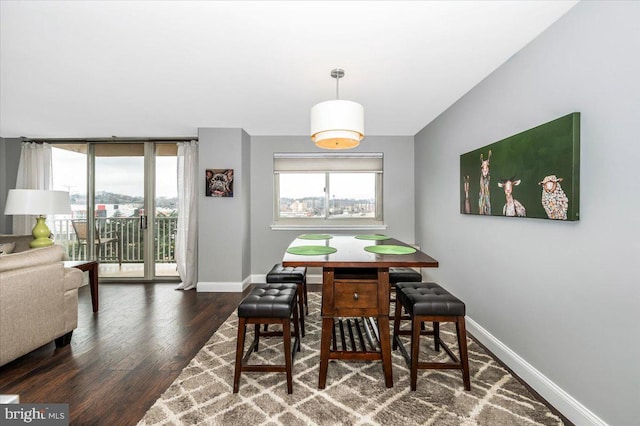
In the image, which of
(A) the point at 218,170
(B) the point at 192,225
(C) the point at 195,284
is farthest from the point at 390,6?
(C) the point at 195,284

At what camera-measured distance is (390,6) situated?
1620 mm

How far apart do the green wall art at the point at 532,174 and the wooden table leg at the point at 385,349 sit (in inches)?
47.1

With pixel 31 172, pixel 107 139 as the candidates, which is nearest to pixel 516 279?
pixel 107 139

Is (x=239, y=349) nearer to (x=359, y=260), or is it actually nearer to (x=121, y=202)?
(x=359, y=260)

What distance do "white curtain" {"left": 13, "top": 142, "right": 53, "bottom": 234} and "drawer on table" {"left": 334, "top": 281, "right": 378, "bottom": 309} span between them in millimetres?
5283

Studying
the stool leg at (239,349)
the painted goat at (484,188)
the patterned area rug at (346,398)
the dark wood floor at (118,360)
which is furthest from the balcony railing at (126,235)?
the painted goat at (484,188)

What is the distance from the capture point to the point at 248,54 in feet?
7.05

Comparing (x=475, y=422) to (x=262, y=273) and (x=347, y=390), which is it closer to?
(x=347, y=390)

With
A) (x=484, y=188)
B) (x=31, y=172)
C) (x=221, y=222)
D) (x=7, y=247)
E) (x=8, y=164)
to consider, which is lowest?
(x=7, y=247)

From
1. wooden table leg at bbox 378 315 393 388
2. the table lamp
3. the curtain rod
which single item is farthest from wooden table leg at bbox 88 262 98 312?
wooden table leg at bbox 378 315 393 388

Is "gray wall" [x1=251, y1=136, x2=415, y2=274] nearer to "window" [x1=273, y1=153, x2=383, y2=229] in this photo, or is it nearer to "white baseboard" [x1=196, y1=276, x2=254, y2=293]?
"window" [x1=273, y1=153, x2=383, y2=229]

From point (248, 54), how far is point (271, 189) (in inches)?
99.7

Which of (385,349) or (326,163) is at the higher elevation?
(326,163)

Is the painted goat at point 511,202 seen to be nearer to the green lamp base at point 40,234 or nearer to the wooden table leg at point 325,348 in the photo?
the wooden table leg at point 325,348
